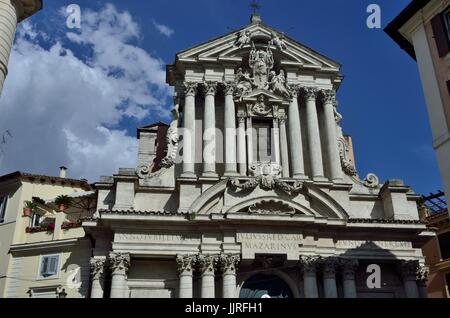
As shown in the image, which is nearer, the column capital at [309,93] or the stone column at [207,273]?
the stone column at [207,273]

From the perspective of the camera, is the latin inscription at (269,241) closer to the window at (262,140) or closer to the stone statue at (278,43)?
the window at (262,140)

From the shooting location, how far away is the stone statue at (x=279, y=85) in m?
25.9

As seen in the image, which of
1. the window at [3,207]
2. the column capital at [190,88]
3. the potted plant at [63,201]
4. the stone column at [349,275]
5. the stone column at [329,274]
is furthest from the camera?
the window at [3,207]

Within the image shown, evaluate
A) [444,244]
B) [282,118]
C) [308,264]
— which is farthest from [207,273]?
[444,244]

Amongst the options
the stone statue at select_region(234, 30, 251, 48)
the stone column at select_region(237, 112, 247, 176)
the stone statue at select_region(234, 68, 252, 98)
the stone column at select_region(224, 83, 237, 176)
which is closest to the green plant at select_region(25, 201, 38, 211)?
the stone column at select_region(224, 83, 237, 176)

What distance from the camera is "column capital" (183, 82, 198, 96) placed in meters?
25.4

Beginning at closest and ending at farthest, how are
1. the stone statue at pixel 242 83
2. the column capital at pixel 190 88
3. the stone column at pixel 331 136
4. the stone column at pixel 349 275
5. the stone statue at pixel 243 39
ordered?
the stone column at pixel 349 275 < the stone column at pixel 331 136 < the column capital at pixel 190 88 < the stone statue at pixel 242 83 < the stone statue at pixel 243 39

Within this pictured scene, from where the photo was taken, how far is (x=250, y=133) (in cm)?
2503

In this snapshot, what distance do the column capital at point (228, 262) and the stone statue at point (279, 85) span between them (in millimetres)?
8498

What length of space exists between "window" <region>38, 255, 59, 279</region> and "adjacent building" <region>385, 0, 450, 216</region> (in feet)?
54.5

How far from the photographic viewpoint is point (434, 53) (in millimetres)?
18688

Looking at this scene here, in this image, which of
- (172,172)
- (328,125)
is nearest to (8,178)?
(172,172)

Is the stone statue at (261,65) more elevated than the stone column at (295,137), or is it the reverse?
the stone statue at (261,65)

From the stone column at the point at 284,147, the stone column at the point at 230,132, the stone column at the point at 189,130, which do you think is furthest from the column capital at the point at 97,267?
the stone column at the point at 284,147
